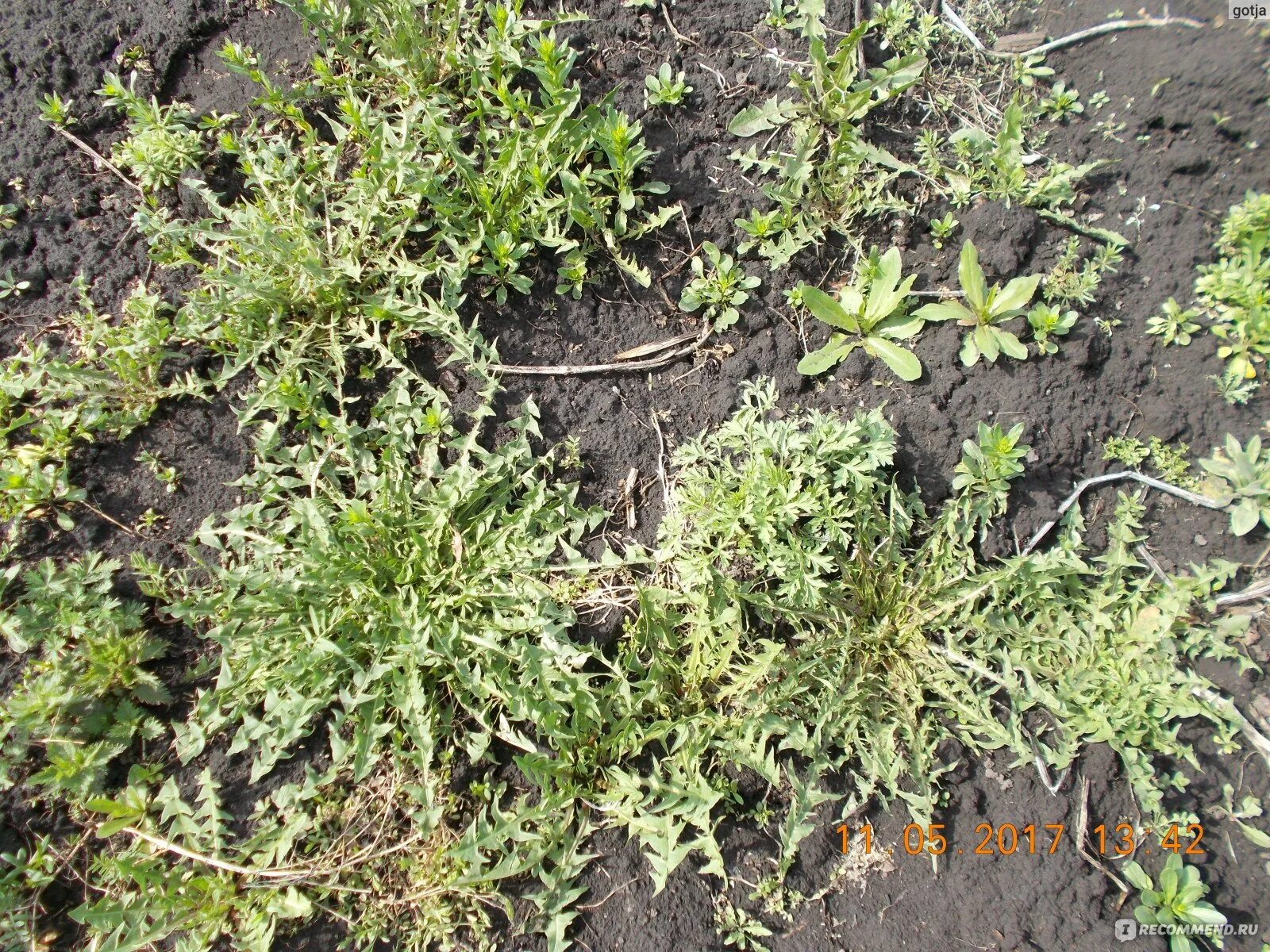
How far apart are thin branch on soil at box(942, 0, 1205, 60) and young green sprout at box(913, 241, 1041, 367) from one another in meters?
0.93

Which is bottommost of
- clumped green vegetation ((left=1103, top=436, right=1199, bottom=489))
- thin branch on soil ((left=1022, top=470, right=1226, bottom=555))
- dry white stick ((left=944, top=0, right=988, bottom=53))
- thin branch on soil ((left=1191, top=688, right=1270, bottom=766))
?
thin branch on soil ((left=1191, top=688, right=1270, bottom=766))

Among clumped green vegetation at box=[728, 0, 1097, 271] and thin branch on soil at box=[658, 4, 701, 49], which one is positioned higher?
thin branch on soil at box=[658, 4, 701, 49]

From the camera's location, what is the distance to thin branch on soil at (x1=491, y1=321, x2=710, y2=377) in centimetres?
260

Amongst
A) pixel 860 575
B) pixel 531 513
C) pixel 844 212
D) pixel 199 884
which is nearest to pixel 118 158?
pixel 531 513

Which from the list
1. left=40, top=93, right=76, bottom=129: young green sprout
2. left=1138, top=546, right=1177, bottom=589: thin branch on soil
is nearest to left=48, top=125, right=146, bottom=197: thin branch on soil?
left=40, top=93, right=76, bottom=129: young green sprout

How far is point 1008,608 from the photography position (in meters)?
2.38

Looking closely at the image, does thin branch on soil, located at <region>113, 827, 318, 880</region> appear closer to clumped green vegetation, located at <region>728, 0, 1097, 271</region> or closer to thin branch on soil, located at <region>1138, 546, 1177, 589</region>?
clumped green vegetation, located at <region>728, 0, 1097, 271</region>

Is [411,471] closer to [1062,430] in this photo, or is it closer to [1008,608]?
[1008,608]

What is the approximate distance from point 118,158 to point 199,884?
2.45 meters

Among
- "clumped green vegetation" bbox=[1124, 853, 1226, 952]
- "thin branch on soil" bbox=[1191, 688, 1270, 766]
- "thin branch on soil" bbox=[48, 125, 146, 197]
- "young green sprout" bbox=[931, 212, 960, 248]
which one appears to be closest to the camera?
"clumped green vegetation" bbox=[1124, 853, 1226, 952]

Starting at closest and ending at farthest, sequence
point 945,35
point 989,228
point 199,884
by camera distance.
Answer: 1. point 199,884
2. point 989,228
3. point 945,35

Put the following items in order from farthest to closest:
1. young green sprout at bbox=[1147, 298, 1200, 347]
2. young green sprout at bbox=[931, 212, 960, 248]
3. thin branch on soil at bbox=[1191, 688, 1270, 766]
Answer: young green sprout at bbox=[931, 212, 960, 248] → young green sprout at bbox=[1147, 298, 1200, 347] → thin branch on soil at bbox=[1191, 688, 1270, 766]

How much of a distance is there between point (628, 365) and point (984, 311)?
3.99 ft

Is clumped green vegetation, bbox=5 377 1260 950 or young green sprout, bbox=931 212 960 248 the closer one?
clumped green vegetation, bbox=5 377 1260 950
